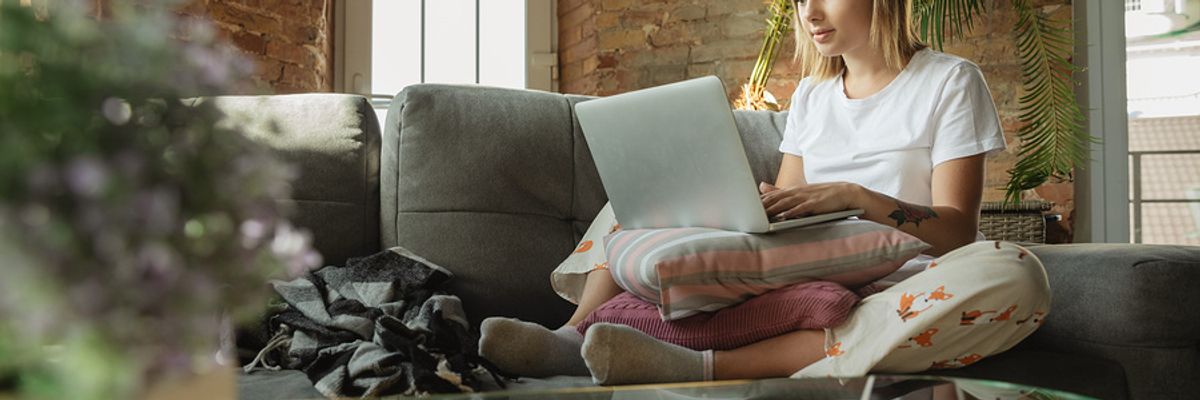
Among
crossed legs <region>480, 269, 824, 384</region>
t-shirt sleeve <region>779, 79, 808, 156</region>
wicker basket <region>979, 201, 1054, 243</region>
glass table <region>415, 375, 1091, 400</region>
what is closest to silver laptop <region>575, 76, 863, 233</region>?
crossed legs <region>480, 269, 824, 384</region>

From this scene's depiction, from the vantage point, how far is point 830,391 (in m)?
0.72

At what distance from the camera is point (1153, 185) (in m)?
2.84

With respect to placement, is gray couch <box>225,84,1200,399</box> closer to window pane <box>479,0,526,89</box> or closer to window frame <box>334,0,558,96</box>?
window frame <box>334,0,558,96</box>

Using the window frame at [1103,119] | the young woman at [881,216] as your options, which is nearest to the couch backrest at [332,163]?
the young woman at [881,216]

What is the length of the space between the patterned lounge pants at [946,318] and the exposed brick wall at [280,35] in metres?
2.12

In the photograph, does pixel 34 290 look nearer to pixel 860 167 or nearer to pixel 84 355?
pixel 84 355

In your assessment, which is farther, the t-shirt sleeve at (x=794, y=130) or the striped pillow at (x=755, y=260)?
the t-shirt sleeve at (x=794, y=130)

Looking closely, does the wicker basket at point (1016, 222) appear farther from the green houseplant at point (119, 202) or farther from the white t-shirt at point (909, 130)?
the green houseplant at point (119, 202)

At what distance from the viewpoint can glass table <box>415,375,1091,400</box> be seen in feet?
2.31

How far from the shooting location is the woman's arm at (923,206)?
4.23ft

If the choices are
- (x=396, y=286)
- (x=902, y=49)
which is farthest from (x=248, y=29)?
(x=902, y=49)

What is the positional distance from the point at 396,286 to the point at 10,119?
116 cm

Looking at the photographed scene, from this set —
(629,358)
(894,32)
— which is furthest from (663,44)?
(629,358)

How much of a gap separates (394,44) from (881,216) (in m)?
2.45
